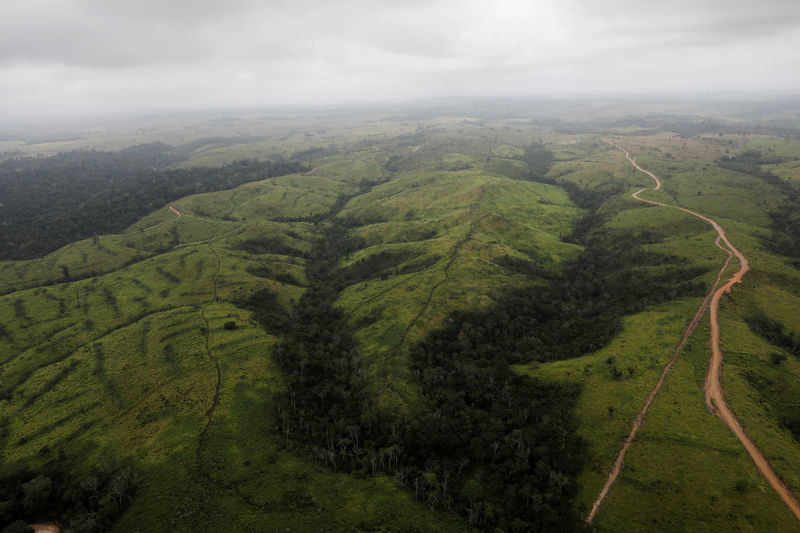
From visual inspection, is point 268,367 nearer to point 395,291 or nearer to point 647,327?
point 395,291

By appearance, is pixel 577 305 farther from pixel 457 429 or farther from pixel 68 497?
pixel 68 497

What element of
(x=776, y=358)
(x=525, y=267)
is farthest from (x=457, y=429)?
(x=525, y=267)

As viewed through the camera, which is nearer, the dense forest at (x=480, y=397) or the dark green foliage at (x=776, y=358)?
the dense forest at (x=480, y=397)

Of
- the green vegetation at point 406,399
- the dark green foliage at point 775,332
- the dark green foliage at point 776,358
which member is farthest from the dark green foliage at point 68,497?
the dark green foliage at point 775,332

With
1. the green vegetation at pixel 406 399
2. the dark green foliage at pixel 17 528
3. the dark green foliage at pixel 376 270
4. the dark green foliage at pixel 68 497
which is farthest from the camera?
the dark green foliage at pixel 376 270

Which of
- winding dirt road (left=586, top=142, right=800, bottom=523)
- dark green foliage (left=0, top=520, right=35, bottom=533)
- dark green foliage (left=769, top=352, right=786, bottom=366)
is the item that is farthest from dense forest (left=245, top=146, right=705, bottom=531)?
dark green foliage (left=0, top=520, right=35, bottom=533)

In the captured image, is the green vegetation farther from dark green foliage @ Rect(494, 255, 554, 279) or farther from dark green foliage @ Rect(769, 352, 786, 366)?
dark green foliage @ Rect(494, 255, 554, 279)

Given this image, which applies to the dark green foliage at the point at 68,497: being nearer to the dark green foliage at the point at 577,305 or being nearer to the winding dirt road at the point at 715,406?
the winding dirt road at the point at 715,406

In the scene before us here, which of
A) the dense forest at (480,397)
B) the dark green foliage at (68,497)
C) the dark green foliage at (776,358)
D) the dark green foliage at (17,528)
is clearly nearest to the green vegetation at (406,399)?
the dark green foliage at (68,497)

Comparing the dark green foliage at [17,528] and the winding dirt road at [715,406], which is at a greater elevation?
the winding dirt road at [715,406]

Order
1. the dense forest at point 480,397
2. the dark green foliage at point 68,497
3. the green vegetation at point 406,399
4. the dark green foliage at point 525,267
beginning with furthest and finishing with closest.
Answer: the dark green foliage at point 525,267 → the dense forest at point 480,397 → the dark green foliage at point 68,497 → the green vegetation at point 406,399

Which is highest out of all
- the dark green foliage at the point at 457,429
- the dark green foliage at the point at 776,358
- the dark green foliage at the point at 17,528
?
the dark green foliage at the point at 776,358
